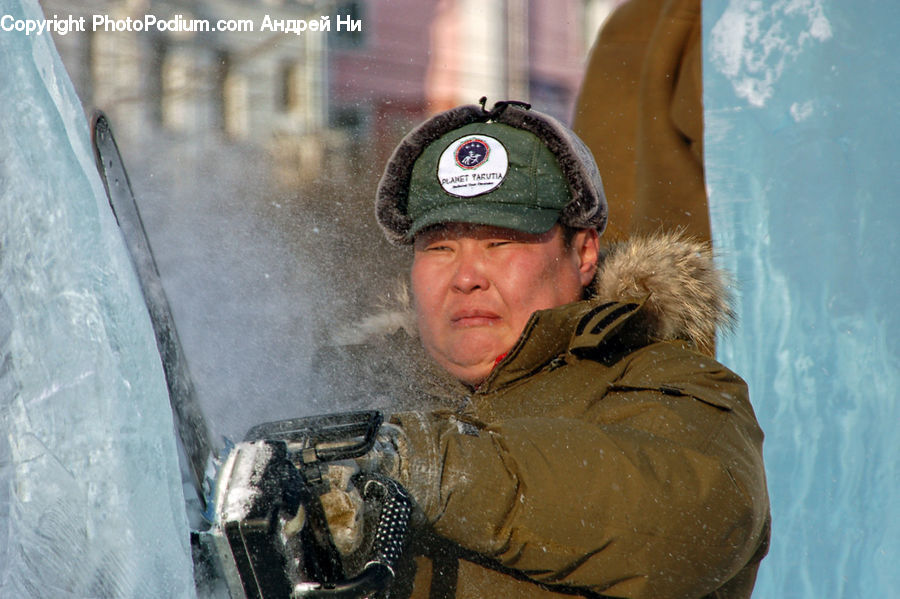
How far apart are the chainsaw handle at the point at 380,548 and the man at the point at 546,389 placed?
0.04 metres

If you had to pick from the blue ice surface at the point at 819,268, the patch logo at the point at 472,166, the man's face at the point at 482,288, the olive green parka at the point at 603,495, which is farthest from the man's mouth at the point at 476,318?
the blue ice surface at the point at 819,268

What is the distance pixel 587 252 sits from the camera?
1849mm

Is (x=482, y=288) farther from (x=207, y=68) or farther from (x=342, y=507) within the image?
(x=207, y=68)

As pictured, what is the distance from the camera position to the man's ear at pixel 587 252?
1817mm

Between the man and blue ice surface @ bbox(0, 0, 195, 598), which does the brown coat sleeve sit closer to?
the man

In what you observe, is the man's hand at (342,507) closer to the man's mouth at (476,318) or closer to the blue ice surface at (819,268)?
the man's mouth at (476,318)

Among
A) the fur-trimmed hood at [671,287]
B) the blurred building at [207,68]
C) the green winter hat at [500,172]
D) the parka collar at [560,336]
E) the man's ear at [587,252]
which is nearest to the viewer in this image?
the parka collar at [560,336]

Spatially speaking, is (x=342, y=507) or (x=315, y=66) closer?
(x=342, y=507)

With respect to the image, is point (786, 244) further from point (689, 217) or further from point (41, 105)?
point (41, 105)

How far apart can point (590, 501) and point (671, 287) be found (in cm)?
69

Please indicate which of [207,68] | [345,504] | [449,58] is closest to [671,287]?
[345,504]

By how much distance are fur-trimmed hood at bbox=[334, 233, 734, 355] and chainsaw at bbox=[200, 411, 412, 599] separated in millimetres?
695

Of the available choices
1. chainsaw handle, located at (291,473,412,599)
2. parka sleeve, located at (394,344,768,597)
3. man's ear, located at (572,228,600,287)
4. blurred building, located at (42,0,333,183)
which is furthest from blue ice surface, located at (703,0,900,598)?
chainsaw handle, located at (291,473,412,599)

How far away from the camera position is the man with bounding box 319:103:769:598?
1.04 metres
